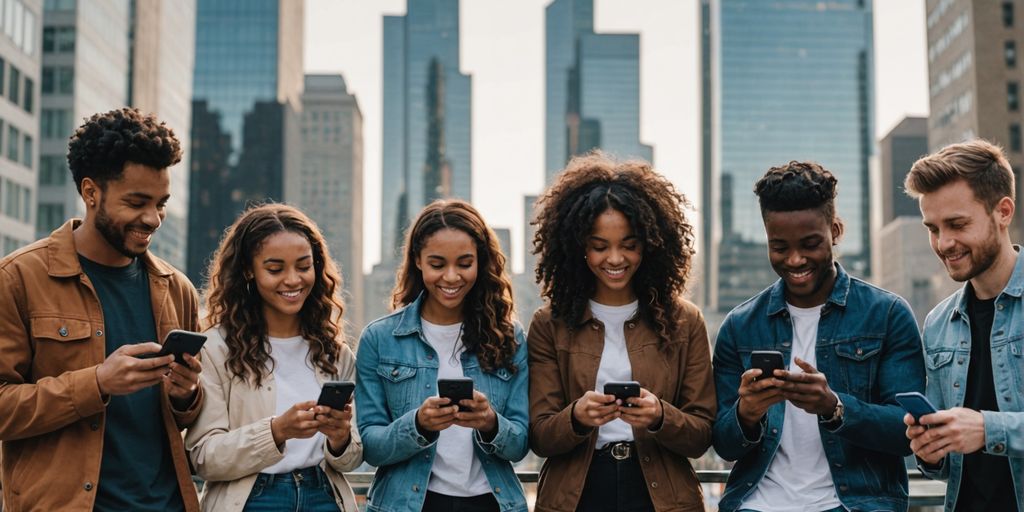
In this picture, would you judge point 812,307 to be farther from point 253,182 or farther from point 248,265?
point 253,182

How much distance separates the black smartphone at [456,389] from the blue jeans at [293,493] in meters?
0.90

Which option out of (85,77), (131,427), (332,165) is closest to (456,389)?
(131,427)

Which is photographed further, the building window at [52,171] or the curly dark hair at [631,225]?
the building window at [52,171]

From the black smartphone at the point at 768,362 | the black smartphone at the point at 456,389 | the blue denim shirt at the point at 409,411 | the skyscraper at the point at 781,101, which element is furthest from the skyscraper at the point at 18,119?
the skyscraper at the point at 781,101

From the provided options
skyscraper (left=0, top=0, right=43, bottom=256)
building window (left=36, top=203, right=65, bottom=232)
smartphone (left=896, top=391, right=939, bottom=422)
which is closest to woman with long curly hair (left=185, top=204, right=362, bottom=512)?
smartphone (left=896, top=391, right=939, bottom=422)

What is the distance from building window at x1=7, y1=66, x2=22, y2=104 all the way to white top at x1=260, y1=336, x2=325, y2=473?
47.3 m

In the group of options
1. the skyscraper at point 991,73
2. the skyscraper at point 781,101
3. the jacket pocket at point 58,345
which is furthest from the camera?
the skyscraper at point 781,101

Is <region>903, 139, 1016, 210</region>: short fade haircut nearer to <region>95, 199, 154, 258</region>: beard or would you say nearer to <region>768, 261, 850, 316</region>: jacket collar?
<region>768, 261, 850, 316</region>: jacket collar

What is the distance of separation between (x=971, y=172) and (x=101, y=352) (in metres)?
4.28

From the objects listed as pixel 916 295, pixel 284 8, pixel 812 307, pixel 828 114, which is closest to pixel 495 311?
pixel 812 307

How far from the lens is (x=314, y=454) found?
4.60 m

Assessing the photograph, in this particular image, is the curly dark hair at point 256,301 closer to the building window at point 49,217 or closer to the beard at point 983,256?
the beard at point 983,256

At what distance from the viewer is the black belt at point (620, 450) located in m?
4.58

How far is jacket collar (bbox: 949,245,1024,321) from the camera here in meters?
4.40
